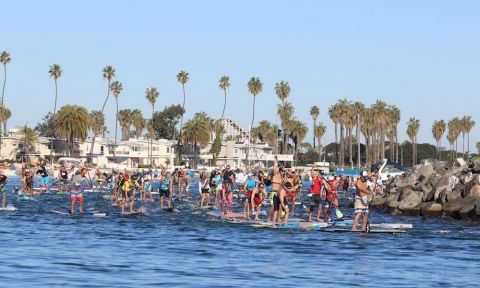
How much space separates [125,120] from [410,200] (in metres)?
140

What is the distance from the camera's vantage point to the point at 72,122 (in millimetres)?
138000

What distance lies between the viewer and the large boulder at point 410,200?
158ft

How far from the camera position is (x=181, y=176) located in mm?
53250

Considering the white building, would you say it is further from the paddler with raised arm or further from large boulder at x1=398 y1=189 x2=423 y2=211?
the paddler with raised arm

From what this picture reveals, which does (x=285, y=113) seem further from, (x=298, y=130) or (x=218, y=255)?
(x=218, y=255)

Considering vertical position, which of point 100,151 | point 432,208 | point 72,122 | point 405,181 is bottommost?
point 432,208

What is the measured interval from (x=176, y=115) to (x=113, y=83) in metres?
41.6

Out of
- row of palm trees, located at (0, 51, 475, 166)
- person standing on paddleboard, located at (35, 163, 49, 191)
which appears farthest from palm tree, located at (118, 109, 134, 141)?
person standing on paddleboard, located at (35, 163, 49, 191)

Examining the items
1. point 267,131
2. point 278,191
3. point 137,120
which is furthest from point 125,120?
→ point 278,191

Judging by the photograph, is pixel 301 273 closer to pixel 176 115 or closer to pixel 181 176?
pixel 181 176

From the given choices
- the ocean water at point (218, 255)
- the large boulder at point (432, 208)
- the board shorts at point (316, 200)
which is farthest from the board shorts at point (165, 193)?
the large boulder at point (432, 208)

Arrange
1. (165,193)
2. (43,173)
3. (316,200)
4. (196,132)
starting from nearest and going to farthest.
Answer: (316,200)
(165,193)
(43,173)
(196,132)

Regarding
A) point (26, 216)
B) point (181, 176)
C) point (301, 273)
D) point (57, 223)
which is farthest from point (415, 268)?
point (181, 176)

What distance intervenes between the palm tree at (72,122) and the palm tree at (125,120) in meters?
42.6
